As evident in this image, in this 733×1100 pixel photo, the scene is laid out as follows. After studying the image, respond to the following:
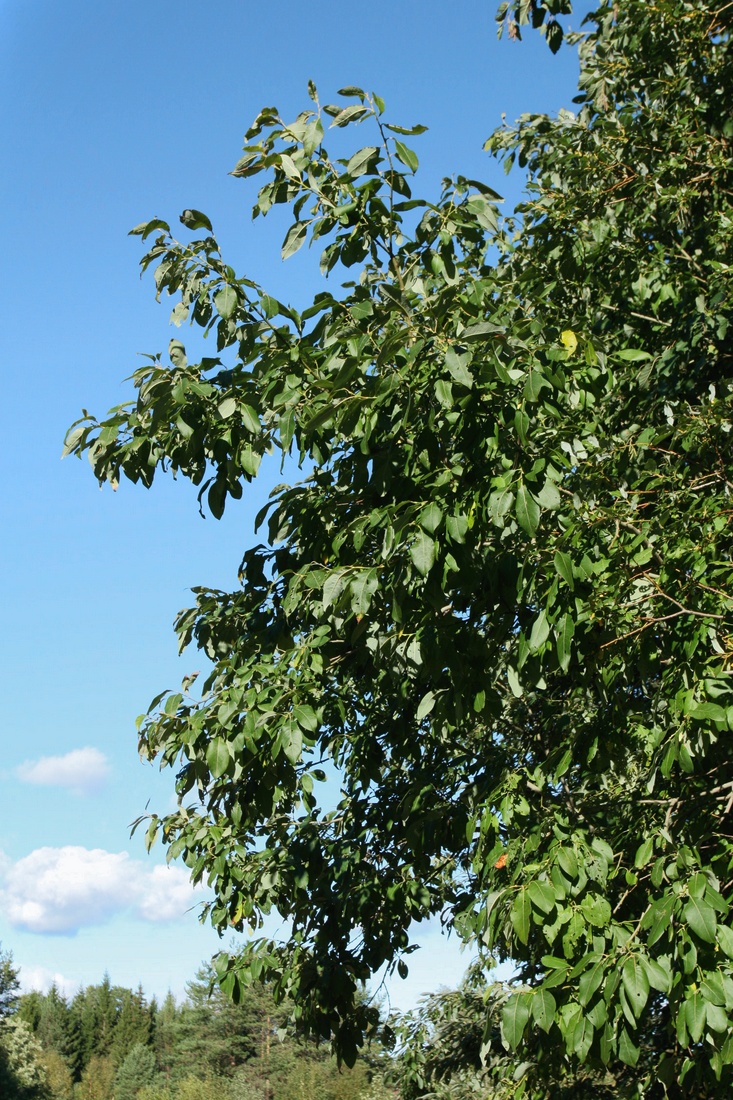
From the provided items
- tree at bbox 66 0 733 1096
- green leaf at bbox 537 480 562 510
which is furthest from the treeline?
green leaf at bbox 537 480 562 510

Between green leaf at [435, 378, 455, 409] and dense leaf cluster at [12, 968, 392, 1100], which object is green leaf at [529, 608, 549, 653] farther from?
dense leaf cluster at [12, 968, 392, 1100]

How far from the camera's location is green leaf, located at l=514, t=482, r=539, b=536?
10.4 ft

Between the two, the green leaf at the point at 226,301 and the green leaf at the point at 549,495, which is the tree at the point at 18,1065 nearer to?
the green leaf at the point at 226,301

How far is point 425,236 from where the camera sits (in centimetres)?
384

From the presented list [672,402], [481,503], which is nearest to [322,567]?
[481,503]

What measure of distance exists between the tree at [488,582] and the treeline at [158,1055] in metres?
19.9

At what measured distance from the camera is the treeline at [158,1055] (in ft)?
163

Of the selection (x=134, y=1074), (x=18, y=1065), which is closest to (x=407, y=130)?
(x=18, y=1065)

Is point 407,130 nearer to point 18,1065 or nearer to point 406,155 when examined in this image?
point 406,155

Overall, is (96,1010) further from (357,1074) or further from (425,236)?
(425,236)

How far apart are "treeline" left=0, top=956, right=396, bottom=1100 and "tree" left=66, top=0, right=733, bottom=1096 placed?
19925 millimetres

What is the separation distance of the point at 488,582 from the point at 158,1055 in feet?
316

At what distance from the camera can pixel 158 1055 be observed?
87812 mm

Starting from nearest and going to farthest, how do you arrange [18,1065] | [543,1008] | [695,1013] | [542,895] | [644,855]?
[695,1013]
[543,1008]
[542,895]
[644,855]
[18,1065]
